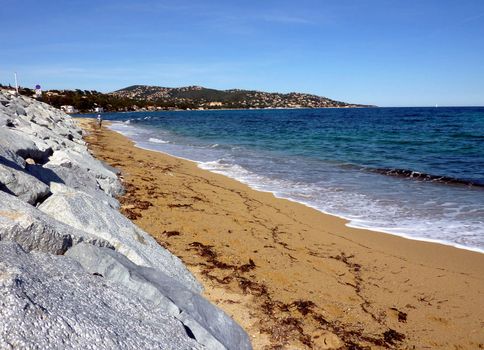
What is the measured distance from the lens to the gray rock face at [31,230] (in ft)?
9.73

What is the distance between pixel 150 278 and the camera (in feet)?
11.7

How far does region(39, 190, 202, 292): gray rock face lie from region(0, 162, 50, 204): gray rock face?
136 millimetres

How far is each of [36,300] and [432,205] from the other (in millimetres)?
9262

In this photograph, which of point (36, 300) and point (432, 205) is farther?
point (432, 205)

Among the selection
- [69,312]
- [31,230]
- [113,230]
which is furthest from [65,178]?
[69,312]

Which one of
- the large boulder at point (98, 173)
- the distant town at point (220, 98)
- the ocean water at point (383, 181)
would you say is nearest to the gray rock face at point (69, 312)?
the large boulder at point (98, 173)

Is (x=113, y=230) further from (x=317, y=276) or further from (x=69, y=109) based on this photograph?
(x=69, y=109)

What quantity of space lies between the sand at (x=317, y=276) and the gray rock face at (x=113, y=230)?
54 centimetres

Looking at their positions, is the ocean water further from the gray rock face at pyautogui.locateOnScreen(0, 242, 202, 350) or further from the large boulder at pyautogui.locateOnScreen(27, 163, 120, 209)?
the gray rock face at pyautogui.locateOnScreen(0, 242, 202, 350)

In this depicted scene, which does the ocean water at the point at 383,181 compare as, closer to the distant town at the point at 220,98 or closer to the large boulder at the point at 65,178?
the large boulder at the point at 65,178

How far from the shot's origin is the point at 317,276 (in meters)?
5.18

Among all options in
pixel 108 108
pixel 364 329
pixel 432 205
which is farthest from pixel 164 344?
pixel 108 108

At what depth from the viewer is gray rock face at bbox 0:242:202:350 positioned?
200 cm

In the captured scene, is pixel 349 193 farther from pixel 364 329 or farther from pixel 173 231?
pixel 364 329
